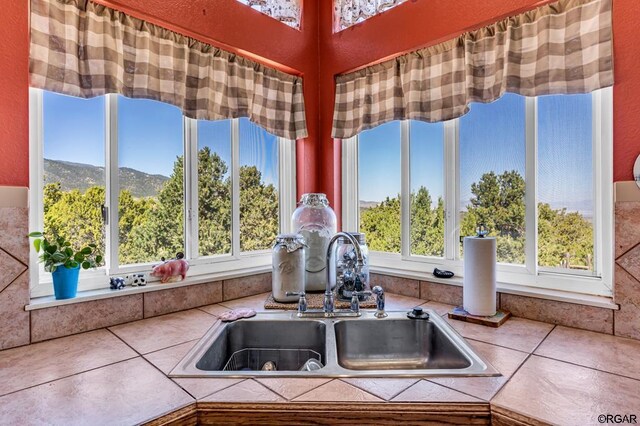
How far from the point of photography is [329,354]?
3.67ft

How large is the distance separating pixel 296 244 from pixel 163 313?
2.14 ft

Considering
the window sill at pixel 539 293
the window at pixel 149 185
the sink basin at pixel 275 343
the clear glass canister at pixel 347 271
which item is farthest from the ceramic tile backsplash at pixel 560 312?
the window at pixel 149 185

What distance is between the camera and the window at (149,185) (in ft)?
4.61

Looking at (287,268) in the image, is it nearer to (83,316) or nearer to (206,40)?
(83,316)

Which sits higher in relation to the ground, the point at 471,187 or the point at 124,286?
the point at 471,187

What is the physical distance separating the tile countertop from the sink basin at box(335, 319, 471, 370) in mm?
251

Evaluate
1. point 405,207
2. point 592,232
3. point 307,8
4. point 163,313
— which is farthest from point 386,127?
point 163,313

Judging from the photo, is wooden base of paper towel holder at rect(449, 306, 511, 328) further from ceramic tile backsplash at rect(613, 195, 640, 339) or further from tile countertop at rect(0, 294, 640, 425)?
ceramic tile backsplash at rect(613, 195, 640, 339)

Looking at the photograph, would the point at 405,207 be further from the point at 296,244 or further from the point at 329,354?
the point at 329,354

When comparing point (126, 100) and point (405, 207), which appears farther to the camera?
point (405, 207)

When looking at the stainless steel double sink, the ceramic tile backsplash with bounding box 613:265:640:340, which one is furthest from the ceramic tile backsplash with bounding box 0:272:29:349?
the ceramic tile backsplash with bounding box 613:265:640:340

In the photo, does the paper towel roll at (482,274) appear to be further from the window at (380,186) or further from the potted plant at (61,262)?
the potted plant at (61,262)

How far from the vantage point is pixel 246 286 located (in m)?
1.83

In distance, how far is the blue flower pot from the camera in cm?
129
